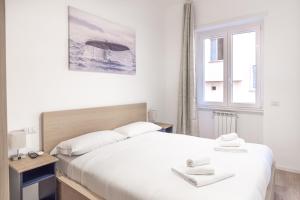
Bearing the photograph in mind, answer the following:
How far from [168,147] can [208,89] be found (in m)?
1.97

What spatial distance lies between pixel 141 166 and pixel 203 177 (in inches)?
20.6

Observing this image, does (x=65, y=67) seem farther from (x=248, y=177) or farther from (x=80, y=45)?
(x=248, y=177)

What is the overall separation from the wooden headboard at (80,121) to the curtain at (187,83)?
89 cm

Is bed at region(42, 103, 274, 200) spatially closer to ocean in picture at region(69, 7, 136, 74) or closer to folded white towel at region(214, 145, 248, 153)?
folded white towel at region(214, 145, 248, 153)

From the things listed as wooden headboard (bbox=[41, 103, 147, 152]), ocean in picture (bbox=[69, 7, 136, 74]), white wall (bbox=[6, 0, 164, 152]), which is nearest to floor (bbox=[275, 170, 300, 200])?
wooden headboard (bbox=[41, 103, 147, 152])

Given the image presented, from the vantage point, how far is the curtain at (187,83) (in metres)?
3.66

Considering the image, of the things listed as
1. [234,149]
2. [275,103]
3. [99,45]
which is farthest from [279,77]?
[99,45]

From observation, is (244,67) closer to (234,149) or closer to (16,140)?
(234,149)

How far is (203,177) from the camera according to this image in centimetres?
145

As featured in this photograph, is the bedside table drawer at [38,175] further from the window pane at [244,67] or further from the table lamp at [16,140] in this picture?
the window pane at [244,67]

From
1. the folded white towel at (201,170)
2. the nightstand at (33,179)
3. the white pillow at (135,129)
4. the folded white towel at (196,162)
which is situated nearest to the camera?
the folded white towel at (201,170)

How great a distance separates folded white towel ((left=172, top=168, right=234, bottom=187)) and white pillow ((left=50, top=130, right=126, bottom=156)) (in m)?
1.05

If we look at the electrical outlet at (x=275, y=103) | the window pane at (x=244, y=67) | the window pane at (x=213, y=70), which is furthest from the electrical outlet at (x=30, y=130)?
the electrical outlet at (x=275, y=103)

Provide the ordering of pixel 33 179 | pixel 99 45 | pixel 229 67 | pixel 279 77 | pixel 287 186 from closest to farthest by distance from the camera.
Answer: pixel 33 179 → pixel 287 186 → pixel 99 45 → pixel 279 77 → pixel 229 67
